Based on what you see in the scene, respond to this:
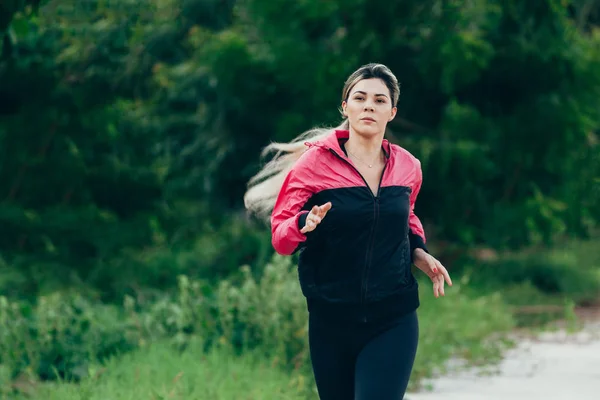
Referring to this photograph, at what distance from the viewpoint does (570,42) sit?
45.9ft

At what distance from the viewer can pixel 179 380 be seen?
638cm

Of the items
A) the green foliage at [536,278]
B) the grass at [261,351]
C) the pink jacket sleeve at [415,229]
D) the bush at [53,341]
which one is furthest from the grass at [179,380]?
the green foliage at [536,278]

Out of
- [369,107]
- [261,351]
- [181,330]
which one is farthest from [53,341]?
[369,107]

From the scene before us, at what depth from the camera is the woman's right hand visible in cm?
400

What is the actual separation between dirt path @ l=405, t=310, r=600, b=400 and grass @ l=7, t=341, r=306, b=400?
4.61 feet

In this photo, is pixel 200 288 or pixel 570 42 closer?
pixel 200 288

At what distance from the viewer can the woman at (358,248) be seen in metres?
4.28

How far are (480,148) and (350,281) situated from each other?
9.56m

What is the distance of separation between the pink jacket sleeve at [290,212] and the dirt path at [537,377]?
3766 millimetres

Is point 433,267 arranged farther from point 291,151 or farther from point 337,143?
point 291,151

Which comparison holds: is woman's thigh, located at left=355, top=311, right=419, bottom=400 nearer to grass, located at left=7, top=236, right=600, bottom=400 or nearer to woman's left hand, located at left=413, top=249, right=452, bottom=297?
woman's left hand, located at left=413, top=249, right=452, bottom=297

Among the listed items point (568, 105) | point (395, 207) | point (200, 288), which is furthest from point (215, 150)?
point (395, 207)

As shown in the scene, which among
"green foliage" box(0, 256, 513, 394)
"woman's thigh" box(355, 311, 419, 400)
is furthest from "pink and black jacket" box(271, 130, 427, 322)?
"green foliage" box(0, 256, 513, 394)

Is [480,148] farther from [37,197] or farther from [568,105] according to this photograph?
[37,197]
